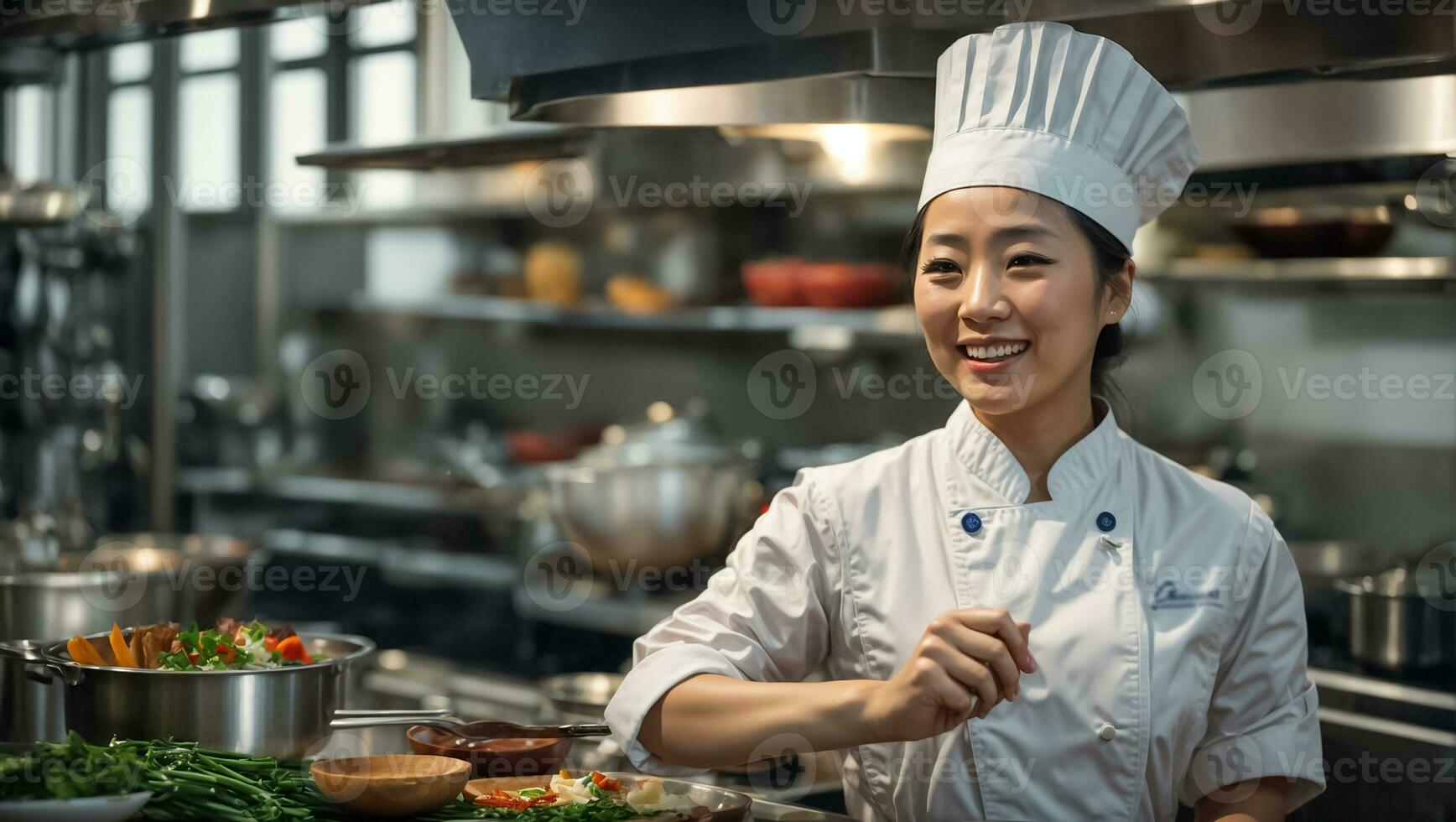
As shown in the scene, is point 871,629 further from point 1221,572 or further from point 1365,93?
point 1365,93

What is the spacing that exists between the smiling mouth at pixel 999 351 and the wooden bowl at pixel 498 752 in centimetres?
59

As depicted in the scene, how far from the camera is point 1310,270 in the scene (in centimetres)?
332

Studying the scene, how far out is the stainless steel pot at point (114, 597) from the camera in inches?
75.3

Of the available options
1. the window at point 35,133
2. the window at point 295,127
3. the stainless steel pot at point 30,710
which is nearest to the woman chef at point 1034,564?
the stainless steel pot at point 30,710

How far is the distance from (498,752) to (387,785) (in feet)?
0.72

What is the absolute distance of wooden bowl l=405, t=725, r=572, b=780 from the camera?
4.88 feet

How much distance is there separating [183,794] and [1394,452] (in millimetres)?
3168

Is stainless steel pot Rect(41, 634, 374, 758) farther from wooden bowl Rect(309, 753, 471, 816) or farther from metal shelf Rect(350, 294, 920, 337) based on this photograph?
metal shelf Rect(350, 294, 920, 337)

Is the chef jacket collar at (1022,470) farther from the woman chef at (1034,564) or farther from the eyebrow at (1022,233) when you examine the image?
the eyebrow at (1022,233)

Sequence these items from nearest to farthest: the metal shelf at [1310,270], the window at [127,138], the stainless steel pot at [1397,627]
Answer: the stainless steel pot at [1397,627], the metal shelf at [1310,270], the window at [127,138]

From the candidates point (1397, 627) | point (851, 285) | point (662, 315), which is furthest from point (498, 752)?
point (662, 315)

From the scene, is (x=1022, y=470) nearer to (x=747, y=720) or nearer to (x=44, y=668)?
(x=747, y=720)

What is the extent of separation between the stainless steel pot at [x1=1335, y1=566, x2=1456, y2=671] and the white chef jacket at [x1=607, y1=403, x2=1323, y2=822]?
108 centimetres

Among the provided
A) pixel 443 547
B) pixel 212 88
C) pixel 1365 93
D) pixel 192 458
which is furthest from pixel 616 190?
pixel 212 88
